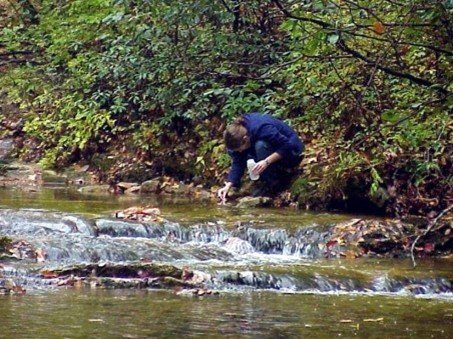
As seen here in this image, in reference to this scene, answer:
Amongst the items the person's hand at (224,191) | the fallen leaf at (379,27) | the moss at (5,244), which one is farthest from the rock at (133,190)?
the fallen leaf at (379,27)

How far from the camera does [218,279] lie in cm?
901

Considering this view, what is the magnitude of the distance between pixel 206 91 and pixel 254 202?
248 centimetres

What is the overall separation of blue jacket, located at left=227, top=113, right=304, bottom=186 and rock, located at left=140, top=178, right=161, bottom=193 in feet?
13.3

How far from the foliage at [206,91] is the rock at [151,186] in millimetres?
571

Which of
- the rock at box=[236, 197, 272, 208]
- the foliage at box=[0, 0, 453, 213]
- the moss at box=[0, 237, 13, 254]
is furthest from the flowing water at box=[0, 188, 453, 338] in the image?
the foliage at box=[0, 0, 453, 213]

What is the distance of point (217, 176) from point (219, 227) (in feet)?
13.2

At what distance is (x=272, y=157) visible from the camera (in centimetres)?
1171

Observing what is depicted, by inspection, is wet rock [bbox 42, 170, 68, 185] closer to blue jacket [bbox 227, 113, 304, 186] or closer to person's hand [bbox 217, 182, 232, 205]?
blue jacket [bbox 227, 113, 304, 186]

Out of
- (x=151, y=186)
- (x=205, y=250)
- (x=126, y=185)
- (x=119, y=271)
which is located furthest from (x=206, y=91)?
(x=126, y=185)

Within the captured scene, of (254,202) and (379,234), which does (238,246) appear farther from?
(254,202)

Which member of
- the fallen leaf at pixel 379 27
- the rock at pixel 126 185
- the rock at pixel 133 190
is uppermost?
the fallen leaf at pixel 379 27

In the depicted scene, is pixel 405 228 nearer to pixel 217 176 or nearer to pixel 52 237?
pixel 52 237

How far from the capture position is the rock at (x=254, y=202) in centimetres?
1381

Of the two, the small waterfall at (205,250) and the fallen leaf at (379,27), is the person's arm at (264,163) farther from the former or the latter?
the fallen leaf at (379,27)
